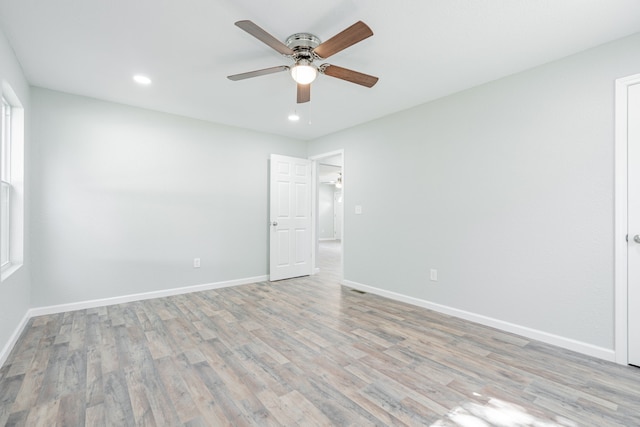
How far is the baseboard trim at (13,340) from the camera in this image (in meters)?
2.19

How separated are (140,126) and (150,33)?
6.27 ft

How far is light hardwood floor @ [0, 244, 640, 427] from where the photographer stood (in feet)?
5.39

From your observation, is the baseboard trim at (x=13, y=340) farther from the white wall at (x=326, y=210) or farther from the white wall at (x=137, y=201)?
the white wall at (x=326, y=210)

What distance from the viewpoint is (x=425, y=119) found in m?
3.56

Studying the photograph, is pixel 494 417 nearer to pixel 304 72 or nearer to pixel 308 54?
pixel 304 72

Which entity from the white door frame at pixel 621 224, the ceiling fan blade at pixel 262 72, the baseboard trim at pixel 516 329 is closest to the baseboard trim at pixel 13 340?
the ceiling fan blade at pixel 262 72

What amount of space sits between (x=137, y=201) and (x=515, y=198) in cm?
441

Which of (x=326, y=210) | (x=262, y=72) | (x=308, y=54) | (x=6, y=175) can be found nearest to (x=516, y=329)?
(x=308, y=54)

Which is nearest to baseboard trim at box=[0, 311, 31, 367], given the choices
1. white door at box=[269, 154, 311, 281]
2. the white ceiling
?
the white ceiling

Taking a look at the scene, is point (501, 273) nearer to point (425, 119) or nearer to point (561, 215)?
point (561, 215)

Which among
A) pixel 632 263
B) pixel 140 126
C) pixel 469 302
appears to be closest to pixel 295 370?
pixel 469 302

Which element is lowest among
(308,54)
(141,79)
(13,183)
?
(13,183)

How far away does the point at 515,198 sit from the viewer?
2.79m

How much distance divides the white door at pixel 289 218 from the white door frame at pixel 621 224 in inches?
157
